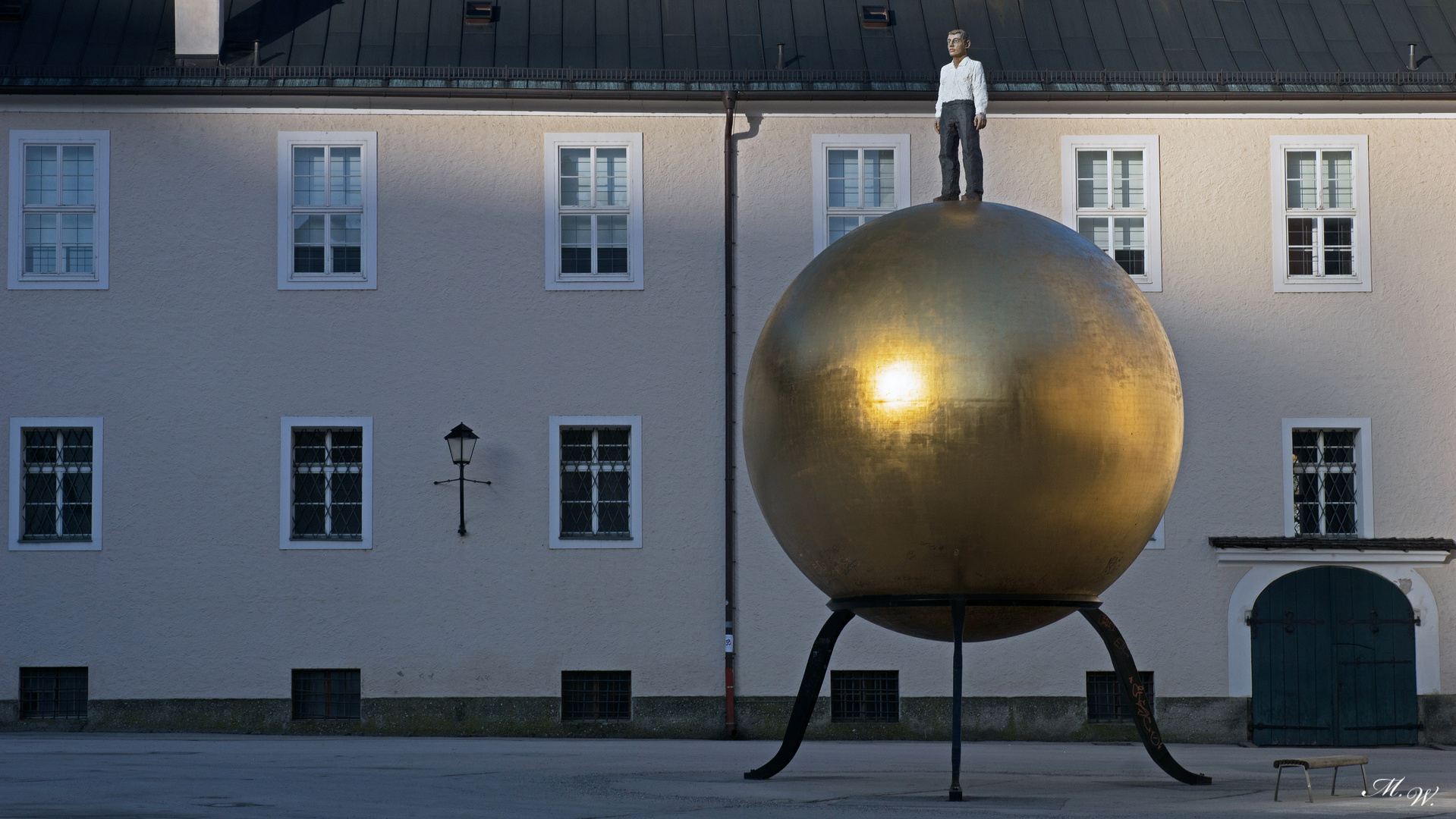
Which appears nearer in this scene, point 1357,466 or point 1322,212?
point 1357,466

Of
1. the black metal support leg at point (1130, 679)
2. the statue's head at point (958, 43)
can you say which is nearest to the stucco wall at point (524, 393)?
the black metal support leg at point (1130, 679)

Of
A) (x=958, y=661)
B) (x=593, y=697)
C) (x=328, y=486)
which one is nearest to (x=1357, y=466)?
(x=593, y=697)

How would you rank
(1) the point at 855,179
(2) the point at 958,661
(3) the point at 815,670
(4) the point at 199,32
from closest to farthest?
(2) the point at 958,661 < (3) the point at 815,670 < (4) the point at 199,32 < (1) the point at 855,179

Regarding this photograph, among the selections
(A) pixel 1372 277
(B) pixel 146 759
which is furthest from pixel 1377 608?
(B) pixel 146 759

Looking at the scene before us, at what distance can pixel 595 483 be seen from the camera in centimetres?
2036

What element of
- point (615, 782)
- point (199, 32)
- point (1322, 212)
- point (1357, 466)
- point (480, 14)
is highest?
point (480, 14)

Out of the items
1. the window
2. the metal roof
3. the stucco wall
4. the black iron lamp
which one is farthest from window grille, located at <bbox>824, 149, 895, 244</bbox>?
the black iron lamp

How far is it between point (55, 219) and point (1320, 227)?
15645mm

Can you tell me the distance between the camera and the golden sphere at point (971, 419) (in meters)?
9.57

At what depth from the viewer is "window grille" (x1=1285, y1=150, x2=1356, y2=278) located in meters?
21.0

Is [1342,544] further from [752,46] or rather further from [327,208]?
[327,208]

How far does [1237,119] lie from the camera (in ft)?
68.8

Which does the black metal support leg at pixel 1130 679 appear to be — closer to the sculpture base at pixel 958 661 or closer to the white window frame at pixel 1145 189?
the sculpture base at pixel 958 661

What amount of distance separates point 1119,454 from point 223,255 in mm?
13618
